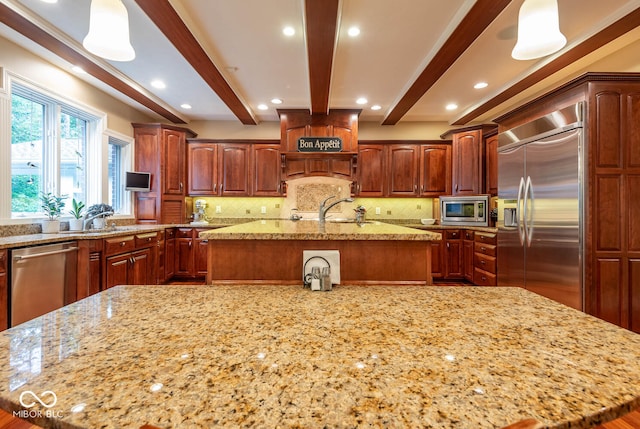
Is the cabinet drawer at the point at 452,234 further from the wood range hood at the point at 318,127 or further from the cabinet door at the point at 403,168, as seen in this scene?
the wood range hood at the point at 318,127

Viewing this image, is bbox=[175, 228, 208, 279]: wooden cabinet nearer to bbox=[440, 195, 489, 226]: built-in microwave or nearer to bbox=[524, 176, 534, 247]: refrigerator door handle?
bbox=[440, 195, 489, 226]: built-in microwave

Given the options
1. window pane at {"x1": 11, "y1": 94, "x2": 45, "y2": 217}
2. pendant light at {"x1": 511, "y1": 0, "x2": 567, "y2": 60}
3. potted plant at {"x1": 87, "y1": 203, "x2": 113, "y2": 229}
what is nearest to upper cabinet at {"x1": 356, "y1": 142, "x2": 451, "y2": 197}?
pendant light at {"x1": 511, "y1": 0, "x2": 567, "y2": 60}

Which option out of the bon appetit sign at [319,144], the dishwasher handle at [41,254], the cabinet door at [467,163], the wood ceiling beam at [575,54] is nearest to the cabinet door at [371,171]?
the bon appetit sign at [319,144]

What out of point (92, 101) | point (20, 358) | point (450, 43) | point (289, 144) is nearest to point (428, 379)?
point (20, 358)

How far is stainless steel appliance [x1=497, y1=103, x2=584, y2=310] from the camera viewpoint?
2.49 m

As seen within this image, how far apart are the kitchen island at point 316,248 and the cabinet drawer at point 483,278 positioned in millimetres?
2565

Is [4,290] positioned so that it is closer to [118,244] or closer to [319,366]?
[118,244]

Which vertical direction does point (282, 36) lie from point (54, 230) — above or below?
above

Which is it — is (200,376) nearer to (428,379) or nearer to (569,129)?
(428,379)

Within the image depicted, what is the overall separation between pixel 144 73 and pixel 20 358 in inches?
146

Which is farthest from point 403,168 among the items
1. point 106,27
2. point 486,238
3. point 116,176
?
point 116,176

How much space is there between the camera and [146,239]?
3693 millimetres

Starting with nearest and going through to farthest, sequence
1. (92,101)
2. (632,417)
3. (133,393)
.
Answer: (133,393) < (632,417) < (92,101)

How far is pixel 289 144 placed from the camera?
15.1ft
